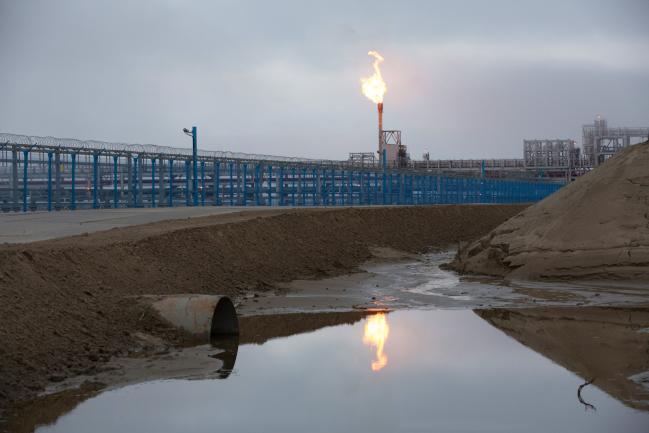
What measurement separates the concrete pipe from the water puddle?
440 millimetres

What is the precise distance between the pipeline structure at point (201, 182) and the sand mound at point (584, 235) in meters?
17.3

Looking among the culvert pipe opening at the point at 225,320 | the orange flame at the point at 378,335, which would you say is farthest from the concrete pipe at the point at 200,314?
the orange flame at the point at 378,335

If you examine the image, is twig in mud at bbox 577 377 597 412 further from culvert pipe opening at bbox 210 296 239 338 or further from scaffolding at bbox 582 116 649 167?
scaffolding at bbox 582 116 649 167

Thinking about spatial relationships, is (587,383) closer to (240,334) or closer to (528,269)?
(240,334)

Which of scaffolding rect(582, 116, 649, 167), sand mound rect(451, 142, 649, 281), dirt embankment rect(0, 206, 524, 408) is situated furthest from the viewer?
scaffolding rect(582, 116, 649, 167)

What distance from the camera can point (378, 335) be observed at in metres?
14.0

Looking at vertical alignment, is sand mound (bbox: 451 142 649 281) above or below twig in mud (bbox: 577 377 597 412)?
above

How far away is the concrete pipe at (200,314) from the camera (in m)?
12.9

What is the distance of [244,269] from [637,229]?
32.3 feet

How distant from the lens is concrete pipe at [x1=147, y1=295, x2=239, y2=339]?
42.5 ft

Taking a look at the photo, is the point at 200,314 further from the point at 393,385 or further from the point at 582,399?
the point at 582,399

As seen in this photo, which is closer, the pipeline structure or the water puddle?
the water puddle

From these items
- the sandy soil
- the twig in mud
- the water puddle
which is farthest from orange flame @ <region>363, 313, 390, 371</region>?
the twig in mud

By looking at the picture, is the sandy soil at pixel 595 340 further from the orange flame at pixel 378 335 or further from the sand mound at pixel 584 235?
the sand mound at pixel 584 235
